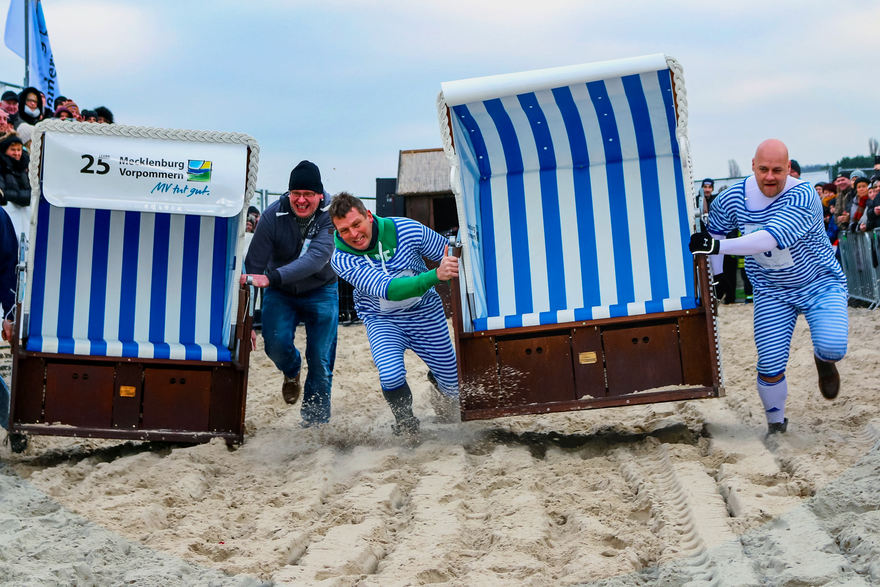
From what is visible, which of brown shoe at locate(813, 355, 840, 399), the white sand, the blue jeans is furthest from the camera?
the blue jeans

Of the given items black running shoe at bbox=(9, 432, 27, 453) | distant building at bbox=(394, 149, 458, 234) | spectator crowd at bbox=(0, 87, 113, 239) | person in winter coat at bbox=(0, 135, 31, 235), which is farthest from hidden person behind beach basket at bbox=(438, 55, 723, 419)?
distant building at bbox=(394, 149, 458, 234)

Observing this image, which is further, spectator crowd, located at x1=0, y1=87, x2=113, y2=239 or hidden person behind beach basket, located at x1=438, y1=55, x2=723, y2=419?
spectator crowd, located at x1=0, y1=87, x2=113, y2=239

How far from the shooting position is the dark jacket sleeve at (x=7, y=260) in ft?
20.2

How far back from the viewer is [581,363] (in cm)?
582

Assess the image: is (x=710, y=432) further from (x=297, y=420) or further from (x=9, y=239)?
(x=9, y=239)

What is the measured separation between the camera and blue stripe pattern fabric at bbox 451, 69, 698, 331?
20.4 feet

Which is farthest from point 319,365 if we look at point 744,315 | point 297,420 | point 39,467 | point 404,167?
point 404,167

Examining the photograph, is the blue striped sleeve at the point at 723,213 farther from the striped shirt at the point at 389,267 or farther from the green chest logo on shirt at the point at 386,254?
the green chest logo on shirt at the point at 386,254

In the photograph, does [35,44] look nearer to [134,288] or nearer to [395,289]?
[134,288]

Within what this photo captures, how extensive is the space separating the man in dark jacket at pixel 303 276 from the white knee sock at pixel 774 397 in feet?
9.87

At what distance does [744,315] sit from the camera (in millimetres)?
12266

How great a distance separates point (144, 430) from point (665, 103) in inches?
154

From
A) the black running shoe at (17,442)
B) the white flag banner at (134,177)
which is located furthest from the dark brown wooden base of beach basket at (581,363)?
the black running shoe at (17,442)

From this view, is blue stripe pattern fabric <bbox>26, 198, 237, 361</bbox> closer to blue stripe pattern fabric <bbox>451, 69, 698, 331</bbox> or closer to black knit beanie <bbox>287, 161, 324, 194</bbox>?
black knit beanie <bbox>287, 161, 324, 194</bbox>
